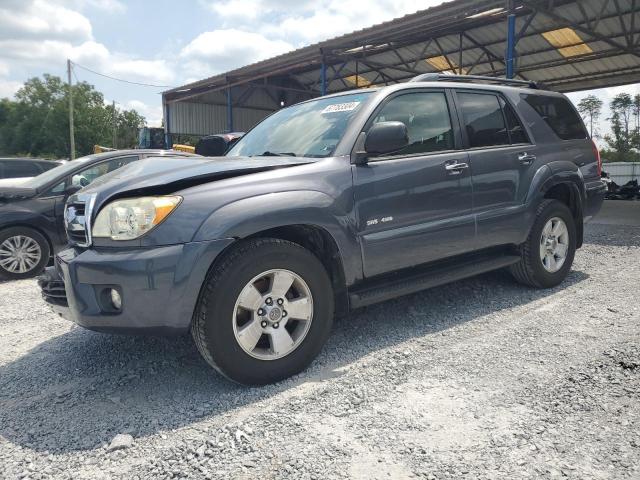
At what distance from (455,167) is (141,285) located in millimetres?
2320

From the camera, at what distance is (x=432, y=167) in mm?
3424

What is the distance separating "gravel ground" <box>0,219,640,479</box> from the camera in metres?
2.00

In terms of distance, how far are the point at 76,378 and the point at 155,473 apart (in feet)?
3.99

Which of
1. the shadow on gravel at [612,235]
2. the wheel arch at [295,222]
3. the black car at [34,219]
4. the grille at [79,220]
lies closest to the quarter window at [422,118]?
the wheel arch at [295,222]

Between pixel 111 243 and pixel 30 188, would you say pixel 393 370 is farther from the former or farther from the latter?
pixel 30 188

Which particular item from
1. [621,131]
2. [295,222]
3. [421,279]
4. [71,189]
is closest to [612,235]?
[421,279]

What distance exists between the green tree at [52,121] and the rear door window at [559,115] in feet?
229

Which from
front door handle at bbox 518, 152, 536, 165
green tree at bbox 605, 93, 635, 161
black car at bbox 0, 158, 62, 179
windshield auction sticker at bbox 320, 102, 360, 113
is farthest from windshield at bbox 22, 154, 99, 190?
green tree at bbox 605, 93, 635, 161

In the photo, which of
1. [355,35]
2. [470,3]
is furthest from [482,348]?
[355,35]

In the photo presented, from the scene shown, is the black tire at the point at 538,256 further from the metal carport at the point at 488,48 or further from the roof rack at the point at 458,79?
the metal carport at the point at 488,48

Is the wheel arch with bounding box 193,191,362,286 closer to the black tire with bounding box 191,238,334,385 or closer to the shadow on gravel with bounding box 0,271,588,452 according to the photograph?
the black tire with bounding box 191,238,334,385

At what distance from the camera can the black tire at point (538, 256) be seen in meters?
4.25

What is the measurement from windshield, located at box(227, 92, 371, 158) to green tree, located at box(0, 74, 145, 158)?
2727 inches

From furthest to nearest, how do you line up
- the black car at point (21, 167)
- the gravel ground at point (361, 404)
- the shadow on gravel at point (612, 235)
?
the black car at point (21, 167), the shadow on gravel at point (612, 235), the gravel ground at point (361, 404)
